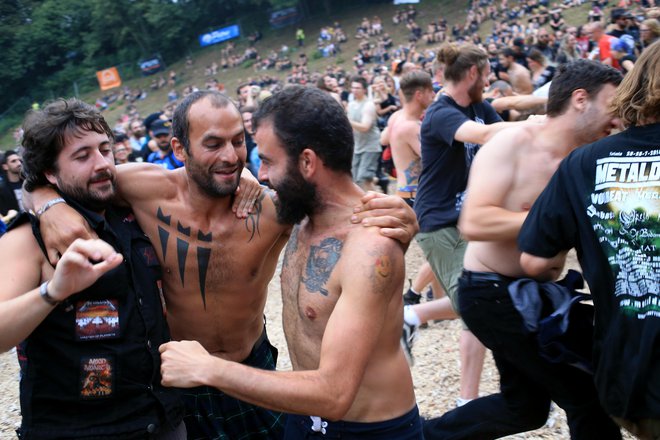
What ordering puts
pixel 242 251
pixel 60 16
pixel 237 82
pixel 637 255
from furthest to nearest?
pixel 60 16
pixel 237 82
pixel 242 251
pixel 637 255

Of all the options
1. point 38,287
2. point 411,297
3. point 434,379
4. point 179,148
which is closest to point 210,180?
point 179,148

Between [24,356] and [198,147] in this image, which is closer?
[24,356]

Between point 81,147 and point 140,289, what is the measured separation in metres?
0.59

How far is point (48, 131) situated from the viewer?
2236 mm

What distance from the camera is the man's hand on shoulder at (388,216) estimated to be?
2.00 meters

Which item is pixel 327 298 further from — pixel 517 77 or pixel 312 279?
pixel 517 77

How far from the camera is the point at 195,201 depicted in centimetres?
275

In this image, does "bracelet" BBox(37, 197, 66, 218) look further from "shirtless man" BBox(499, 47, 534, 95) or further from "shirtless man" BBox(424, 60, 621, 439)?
"shirtless man" BBox(499, 47, 534, 95)

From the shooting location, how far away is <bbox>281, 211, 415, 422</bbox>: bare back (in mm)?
1832

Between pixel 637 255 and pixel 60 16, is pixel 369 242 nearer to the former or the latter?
pixel 637 255

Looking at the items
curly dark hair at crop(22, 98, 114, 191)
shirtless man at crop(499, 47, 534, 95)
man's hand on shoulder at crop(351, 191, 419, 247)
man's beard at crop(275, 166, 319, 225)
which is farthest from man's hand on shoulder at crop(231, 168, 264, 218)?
shirtless man at crop(499, 47, 534, 95)

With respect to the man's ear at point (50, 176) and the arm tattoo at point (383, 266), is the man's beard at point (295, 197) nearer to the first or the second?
the arm tattoo at point (383, 266)

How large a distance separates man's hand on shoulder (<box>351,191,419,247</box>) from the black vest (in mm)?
904

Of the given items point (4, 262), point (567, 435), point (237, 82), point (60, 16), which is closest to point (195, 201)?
A: point (4, 262)
